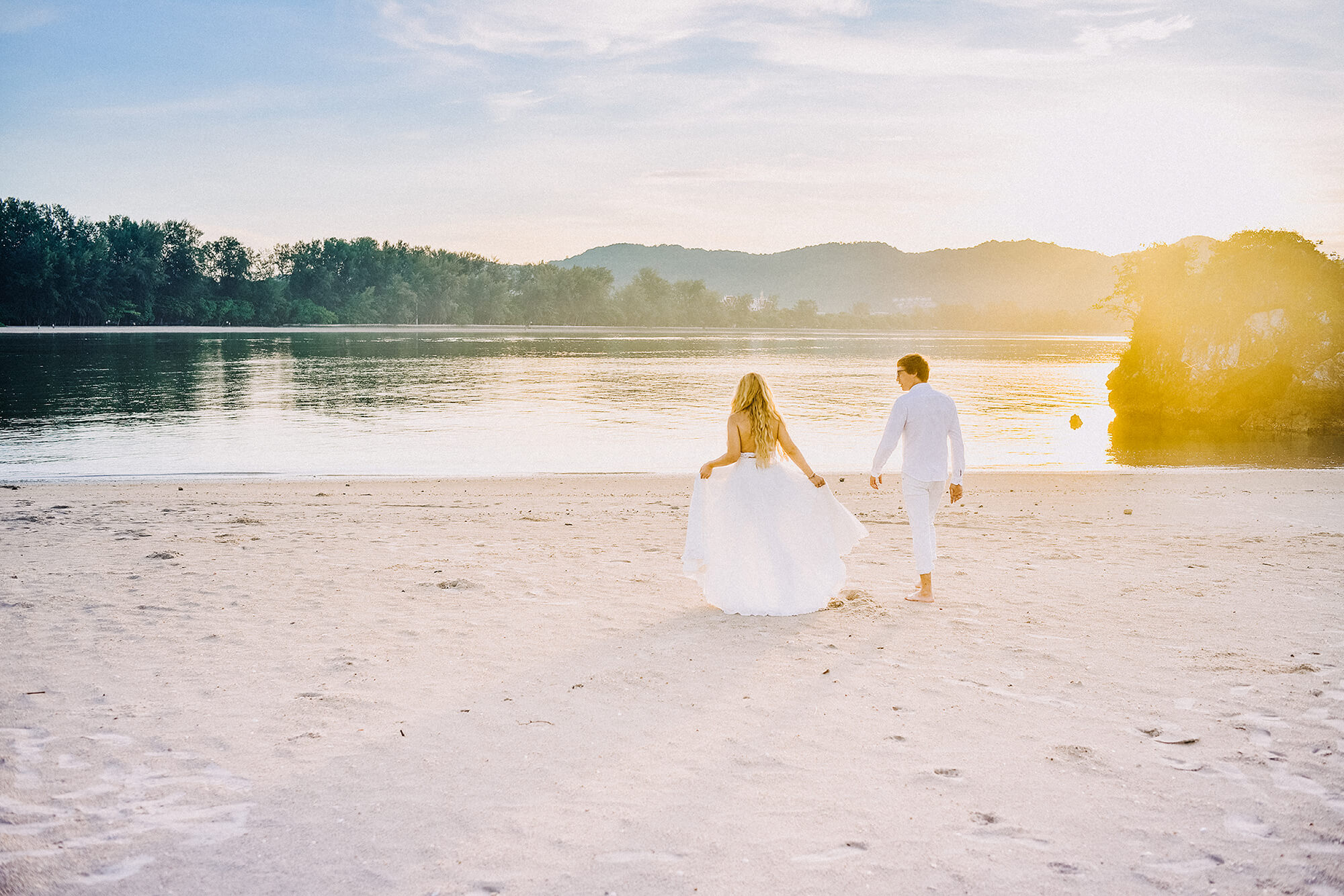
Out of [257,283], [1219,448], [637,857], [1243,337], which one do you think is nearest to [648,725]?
[637,857]

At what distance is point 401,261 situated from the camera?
6599 inches

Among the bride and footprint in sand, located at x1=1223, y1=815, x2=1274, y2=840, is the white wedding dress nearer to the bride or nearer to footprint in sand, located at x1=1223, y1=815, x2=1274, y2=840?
the bride

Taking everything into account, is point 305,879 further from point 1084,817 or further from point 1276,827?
point 1276,827

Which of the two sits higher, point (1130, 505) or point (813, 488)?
point (813, 488)

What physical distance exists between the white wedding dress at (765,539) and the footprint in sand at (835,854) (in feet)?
11.6

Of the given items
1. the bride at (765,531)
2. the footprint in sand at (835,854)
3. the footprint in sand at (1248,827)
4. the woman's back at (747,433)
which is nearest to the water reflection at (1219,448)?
the bride at (765,531)

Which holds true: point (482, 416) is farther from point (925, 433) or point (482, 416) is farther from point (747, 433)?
point (925, 433)

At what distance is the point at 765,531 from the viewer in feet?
24.0

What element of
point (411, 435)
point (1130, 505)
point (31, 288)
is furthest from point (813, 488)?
→ point (31, 288)

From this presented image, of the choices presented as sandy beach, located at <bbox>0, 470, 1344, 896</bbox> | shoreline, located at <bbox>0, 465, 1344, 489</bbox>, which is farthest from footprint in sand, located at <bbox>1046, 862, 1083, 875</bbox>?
shoreline, located at <bbox>0, 465, 1344, 489</bbox>

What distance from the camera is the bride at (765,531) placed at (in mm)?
7242

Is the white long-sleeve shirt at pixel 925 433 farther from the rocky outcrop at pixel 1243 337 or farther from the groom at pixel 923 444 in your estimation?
the rocky outcrop at pixel 1243 337

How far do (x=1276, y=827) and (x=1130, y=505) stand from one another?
441 inches

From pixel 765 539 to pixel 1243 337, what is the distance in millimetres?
30123
